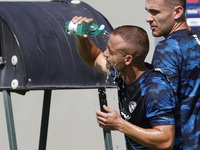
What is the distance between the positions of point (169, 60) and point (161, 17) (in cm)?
31

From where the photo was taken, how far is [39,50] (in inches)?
190

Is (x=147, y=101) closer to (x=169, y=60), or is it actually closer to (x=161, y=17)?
(x=169, y=60)

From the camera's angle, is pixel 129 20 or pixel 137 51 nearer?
pixel 137 51

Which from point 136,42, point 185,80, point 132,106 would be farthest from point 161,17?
point 132,106

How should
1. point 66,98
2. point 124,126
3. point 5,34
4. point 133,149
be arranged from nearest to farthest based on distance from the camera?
1. point 124,126
2. point 133,149
3. point 5,34
4. point 66,98

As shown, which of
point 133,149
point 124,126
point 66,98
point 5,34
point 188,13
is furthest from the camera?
point 66,98

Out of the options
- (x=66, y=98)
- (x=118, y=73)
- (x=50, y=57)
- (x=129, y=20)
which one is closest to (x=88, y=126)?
(x=66, y=98)

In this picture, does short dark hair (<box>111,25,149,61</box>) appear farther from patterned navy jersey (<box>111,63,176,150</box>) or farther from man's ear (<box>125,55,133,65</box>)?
patterned navy jersey (<box>111,63,176,150</box>)

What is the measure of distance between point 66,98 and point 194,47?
14.9 feet

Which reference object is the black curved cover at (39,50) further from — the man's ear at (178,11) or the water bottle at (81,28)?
the man's ear at (178,11)

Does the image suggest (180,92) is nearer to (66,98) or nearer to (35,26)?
(35,26)

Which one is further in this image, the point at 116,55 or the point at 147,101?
the point at 116,55

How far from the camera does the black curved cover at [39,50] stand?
4680 mm

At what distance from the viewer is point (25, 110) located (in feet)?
26.7
